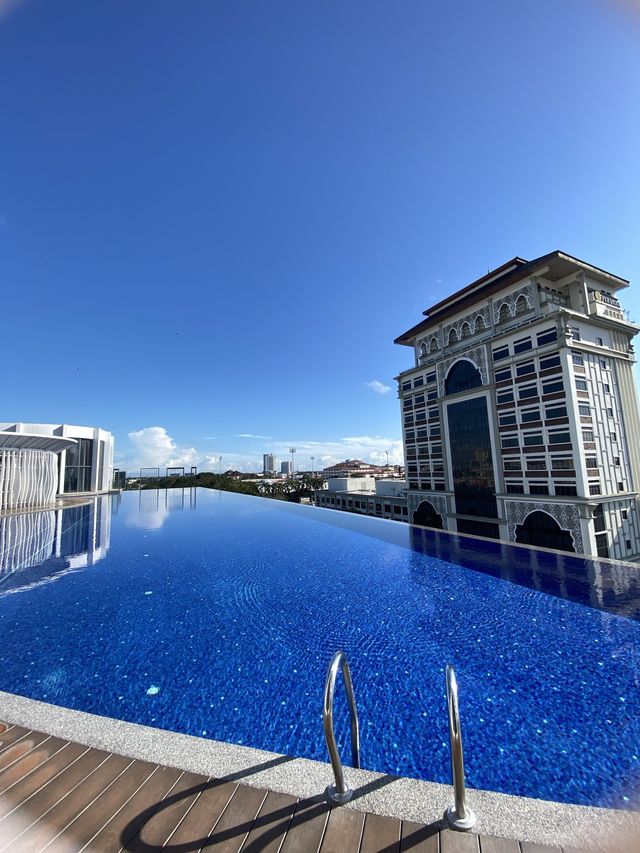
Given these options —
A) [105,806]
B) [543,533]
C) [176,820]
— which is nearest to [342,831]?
[176,820]

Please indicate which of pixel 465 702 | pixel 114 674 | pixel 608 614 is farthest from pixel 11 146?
pixel 608 614

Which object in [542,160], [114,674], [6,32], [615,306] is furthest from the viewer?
[615,306]

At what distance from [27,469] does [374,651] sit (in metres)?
24.0

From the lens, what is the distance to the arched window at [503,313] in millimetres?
27016

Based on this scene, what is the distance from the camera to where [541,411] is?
2391 centimetres

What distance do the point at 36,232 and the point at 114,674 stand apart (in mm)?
14235

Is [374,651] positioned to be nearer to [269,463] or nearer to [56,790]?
[56,790]

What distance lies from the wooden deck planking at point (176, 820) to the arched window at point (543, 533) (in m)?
24.7

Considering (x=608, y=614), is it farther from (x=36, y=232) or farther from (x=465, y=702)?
(x=36, y=232)

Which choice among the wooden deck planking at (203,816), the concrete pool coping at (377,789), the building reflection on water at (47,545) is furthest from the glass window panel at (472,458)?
the wooden deck planking at (203,816)

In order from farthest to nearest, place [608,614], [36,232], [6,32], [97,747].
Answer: [36,232], [608,614], [6,32], [97,747]

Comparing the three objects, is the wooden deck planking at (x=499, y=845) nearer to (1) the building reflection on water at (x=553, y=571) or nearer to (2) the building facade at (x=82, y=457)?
(1) the building reflection on water at (x=553, y=571)

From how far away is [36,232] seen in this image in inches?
471

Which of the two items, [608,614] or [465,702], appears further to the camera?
[608,614]
